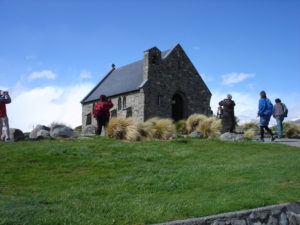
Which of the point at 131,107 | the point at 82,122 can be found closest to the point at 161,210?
the point at 131,107

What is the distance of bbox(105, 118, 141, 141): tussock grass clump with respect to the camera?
13384mm

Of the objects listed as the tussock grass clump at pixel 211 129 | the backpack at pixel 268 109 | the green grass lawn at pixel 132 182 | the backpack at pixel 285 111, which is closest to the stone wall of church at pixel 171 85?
the tussock grass clump at pixel 211 129

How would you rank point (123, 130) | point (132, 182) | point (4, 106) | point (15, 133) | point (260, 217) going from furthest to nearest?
point (123, 130) → point (15, 133) → point (4, 106) → point (132, 182) → point (260, 217)

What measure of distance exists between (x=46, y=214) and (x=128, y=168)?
378cm

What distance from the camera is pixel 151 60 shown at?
26.6m

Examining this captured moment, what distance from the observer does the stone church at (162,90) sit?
26.3 metres

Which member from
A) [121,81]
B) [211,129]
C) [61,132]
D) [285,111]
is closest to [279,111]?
[285,111]

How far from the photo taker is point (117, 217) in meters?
4.89

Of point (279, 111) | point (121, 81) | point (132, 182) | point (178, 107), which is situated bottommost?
point (132, 182)

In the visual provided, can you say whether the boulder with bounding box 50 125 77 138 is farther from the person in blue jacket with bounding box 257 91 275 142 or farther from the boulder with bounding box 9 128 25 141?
the person in blue jacket with bounding box 257 91 275 142

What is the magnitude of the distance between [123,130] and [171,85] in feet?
48.4

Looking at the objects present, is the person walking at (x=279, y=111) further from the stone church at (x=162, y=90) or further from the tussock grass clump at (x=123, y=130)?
the stone church at (x=162, y=90)

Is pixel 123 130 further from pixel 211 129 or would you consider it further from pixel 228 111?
pixel 228 111

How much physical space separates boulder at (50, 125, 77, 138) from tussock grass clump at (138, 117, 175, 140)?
2977mm
